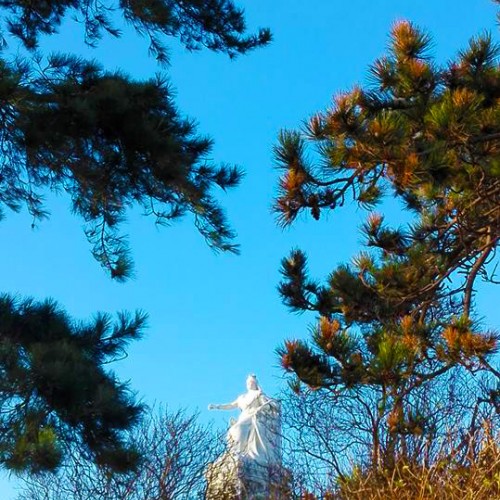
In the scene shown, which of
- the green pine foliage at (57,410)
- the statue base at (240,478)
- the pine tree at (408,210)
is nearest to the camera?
the green pine foliage at (57,410)

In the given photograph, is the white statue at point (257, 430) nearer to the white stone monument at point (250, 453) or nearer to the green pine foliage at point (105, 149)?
the white stone monument at point (250, 453)

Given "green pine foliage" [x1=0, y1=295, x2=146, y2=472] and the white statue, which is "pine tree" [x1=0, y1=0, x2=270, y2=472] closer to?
"green pine foliage" [x1=0, y1=295, x2=146, y2=472]

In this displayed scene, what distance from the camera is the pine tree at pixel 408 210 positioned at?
5062 mm

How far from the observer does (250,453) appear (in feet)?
37.1

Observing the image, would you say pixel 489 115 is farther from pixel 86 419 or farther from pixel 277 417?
pixel 277 417

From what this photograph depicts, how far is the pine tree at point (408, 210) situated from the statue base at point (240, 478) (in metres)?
2.69

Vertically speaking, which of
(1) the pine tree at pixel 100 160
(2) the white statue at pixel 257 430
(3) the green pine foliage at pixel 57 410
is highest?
(2) the white statue at pixel 257 430

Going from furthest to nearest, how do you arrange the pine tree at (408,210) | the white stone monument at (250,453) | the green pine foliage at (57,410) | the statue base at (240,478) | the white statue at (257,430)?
the white statue at (257,430) < the white stone monument at (250,453) < the statue base at (240,478) < the pine tree at (408,210) < the green pine foliage at (57,410)

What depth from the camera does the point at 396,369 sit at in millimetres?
5602

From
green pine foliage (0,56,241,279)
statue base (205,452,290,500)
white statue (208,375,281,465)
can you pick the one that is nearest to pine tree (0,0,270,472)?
green pine foliage (0,56,241,279)

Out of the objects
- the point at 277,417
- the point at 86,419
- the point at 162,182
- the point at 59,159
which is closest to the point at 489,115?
the point at 162,182

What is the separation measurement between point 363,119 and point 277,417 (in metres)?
7.02

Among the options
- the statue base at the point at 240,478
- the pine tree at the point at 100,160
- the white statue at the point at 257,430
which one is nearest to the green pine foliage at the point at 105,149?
the pine tree at the point at 100,160

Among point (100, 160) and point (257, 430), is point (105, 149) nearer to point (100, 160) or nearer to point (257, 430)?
point (100, 160)
